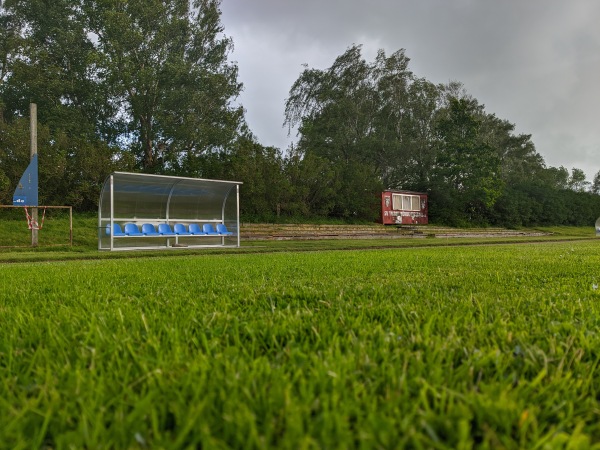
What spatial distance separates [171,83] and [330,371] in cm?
3082

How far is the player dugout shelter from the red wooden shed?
18.1m

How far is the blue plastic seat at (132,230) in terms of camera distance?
14922 millimetres

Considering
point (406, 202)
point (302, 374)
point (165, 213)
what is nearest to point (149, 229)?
point (165, 213)

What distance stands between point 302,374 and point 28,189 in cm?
1520

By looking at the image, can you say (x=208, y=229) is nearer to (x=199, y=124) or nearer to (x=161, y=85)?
(x=199, y=124)

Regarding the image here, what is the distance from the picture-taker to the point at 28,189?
13609mm

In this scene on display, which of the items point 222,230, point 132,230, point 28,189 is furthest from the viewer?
point 222,230

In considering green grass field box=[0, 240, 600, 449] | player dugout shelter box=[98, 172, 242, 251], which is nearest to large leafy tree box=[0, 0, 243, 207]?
player dugout shelter box=[98, 172, 242, 251]

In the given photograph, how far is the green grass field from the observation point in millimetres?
1006

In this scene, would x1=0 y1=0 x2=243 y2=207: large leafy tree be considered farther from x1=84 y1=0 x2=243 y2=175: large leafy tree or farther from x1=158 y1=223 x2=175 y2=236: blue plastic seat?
x1=158 y1=223 x2=175 y2=236: blue plastic seat

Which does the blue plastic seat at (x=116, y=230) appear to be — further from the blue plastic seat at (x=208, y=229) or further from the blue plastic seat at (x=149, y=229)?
the blue plastic seat at (x=208, y=229)

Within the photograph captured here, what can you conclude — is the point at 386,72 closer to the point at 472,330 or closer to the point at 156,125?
the point at 156,125

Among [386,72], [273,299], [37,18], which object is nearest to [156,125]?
[37,18]

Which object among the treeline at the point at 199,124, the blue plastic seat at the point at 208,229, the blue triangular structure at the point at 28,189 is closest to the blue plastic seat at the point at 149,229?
the blue plastic seat at the point at 208,229
